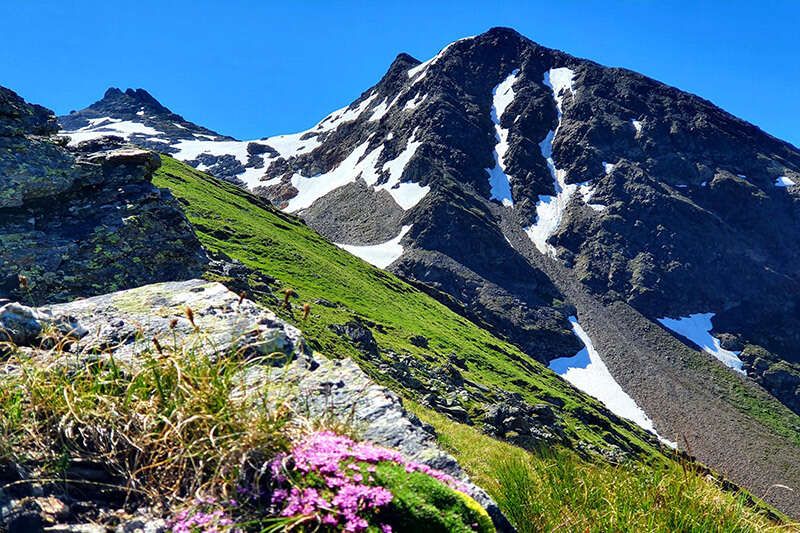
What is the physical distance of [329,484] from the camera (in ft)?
14.8

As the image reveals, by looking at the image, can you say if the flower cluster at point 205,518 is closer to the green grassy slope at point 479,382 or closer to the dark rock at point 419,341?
Result: the green grassy slope at point 479,382

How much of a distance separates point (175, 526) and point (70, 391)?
227 centimetres

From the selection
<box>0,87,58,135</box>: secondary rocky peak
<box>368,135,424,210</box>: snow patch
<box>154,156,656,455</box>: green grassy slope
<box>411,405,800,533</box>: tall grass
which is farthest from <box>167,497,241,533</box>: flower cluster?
<box>368,135,424,210</box>: snow patch

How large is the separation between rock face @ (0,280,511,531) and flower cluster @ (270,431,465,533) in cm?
90

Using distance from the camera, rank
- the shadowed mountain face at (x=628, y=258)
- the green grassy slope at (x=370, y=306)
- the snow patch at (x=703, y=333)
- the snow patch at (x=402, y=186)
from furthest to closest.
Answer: the snow patch at (x=402, y=186)
the snow patch at (x=703, y=333)
the shadowed mountain face at (x=628, y=258)
the green grassy slope at (x=370, y=306)

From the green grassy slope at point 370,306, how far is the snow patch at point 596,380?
15086 millimetres

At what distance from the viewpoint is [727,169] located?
199000 mm

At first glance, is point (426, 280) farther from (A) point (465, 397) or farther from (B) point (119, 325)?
(B) point (119, 325)

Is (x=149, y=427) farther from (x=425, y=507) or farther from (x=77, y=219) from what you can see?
(x=77, y=219)

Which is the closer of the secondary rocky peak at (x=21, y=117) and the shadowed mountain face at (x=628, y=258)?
the secondary rocky peak at (x=21, y=117)

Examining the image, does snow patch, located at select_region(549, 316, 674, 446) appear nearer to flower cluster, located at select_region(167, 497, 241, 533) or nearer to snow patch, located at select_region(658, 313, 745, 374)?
snow patch, located at select_region(658, 313, 745, 374)

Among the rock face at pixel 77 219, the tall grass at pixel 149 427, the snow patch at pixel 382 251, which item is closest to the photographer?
the tall grass at pixel 149 427

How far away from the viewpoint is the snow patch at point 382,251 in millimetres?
151375

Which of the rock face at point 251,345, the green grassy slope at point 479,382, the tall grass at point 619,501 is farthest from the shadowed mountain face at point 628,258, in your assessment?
the rock face at point 251,345
